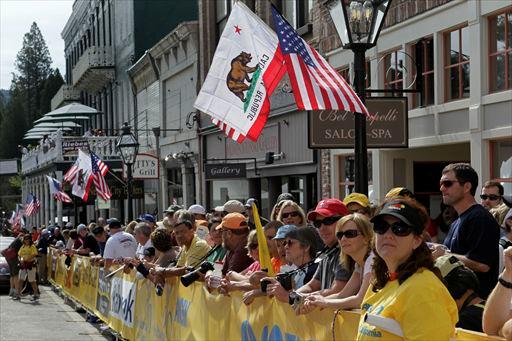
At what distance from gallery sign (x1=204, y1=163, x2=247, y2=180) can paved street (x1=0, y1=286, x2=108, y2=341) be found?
4.90 m

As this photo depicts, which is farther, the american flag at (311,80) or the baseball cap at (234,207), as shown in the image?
the baseball cap at (234,207)

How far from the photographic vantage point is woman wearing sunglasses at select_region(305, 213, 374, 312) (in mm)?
5934

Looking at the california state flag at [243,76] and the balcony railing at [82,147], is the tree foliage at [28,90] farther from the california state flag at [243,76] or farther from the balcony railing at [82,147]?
the california state flag at [243,76]

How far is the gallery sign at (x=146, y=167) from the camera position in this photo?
26891 mm

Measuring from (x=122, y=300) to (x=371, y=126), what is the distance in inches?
178

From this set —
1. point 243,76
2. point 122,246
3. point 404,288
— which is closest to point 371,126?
point 243,76

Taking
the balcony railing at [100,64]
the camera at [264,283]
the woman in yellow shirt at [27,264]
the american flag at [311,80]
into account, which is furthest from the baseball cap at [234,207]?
the balcony railing at [100,64]

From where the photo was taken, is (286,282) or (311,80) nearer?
(286,282)

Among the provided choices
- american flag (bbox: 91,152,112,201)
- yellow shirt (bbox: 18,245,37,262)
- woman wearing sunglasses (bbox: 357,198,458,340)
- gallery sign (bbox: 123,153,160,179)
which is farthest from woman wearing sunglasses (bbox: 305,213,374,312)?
gallery sign (bbox: 123,153,160,179)

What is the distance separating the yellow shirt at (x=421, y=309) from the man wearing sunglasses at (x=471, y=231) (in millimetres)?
1796

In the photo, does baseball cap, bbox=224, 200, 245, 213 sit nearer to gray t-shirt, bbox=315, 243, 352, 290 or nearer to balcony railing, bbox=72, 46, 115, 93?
gray t-shirt, bbox=315, 243, 352, 290

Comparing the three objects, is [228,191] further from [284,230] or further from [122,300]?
[284,230]

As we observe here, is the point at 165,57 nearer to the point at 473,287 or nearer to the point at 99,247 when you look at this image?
the point at 99,247

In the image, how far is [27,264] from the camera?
77.9 feet
